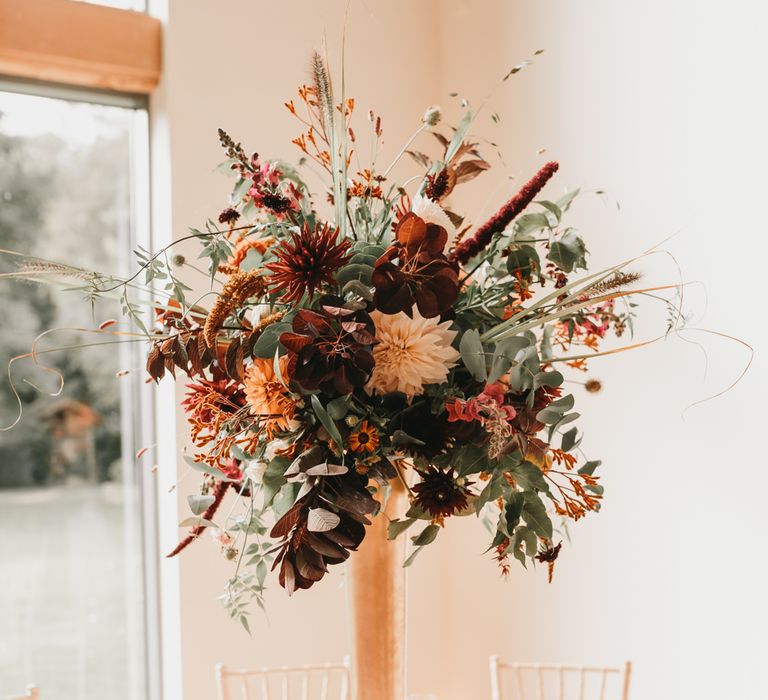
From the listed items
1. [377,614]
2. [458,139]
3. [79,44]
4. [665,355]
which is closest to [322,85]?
[458,139]

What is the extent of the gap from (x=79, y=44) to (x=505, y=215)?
1416mm

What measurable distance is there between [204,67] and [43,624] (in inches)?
53.0

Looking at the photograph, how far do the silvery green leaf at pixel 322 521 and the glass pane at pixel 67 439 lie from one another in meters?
1.39

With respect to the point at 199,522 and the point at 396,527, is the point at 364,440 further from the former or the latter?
the point at 199,522

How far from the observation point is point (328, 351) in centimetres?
87

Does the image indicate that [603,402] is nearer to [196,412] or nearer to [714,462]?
[714,462]

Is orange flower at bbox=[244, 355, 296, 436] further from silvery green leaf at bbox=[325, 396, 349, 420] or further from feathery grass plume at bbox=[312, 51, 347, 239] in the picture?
feathery grass plume at bbox=[312, 51, 347, 239]

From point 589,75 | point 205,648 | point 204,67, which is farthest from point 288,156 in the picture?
point 205,648

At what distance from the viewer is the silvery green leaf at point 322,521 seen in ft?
2.75

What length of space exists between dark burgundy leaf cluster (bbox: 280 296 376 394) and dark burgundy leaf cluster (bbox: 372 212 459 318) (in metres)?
0.05

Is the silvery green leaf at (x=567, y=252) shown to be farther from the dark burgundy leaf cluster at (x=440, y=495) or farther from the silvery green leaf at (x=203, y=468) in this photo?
the silvery green leaf at (x=203, y=468)

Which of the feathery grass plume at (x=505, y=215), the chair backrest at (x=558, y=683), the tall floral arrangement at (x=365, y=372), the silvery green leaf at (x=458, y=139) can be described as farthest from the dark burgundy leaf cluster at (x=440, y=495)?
the chair backrest at (x=558, y=683)

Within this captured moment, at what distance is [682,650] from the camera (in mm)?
1685

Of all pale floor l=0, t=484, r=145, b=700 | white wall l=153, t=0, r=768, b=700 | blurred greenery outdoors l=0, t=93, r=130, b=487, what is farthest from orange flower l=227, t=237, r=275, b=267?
pale floor l=0, t=484, r=145, b=700
